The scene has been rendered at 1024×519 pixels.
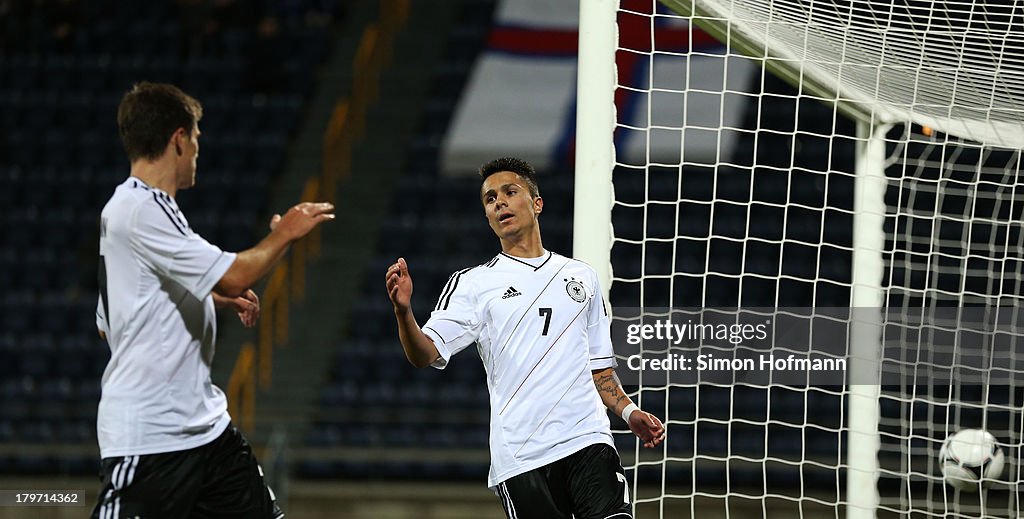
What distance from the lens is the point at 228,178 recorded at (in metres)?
12.4

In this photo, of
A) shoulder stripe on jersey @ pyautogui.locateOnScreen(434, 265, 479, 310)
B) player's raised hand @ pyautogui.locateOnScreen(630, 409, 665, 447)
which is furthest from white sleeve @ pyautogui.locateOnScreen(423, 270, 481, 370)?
player's raised hand @ pyautogui.locateOnScreen(630, 409, 665, 447)

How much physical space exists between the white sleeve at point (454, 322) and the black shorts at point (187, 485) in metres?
0.75

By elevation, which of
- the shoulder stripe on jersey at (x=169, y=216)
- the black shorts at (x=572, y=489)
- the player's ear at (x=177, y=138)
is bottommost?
the black shorts at (x=572, y=489)

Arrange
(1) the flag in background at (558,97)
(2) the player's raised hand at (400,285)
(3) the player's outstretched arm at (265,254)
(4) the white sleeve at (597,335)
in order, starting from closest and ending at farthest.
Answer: (3) the player's outstretched arm at (265,254), (2) the player's raised hand at (400,285), (4) the white sleeve at (597,335), (1) the flag in background at (558,97)

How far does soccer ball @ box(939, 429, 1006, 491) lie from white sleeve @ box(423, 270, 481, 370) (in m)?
2.40

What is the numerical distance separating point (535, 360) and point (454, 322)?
30 centimetres

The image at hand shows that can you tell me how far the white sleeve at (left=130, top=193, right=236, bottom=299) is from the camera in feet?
10.9

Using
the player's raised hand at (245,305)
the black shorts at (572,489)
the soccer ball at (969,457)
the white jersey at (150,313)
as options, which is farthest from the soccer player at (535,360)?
the soccer ball at (969,457)

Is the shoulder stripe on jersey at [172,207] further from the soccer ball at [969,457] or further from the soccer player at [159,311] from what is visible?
the soccer ball at [969,457]

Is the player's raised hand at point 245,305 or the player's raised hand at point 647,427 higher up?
the player's raised hand at point 245,305

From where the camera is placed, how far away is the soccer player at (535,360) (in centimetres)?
397

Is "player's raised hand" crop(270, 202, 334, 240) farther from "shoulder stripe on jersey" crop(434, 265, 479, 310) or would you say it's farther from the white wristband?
the white wristband

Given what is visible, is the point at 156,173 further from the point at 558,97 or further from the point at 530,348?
the point at 558,97

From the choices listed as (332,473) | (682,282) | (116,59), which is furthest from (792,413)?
(116,59)
